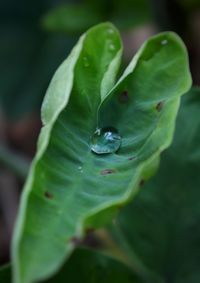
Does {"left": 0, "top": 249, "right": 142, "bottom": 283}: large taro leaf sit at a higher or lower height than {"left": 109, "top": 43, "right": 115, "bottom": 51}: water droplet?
lower

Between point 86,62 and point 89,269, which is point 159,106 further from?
point 89,269

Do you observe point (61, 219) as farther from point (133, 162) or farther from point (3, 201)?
point (3, 201)

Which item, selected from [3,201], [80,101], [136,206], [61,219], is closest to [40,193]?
[61,219]

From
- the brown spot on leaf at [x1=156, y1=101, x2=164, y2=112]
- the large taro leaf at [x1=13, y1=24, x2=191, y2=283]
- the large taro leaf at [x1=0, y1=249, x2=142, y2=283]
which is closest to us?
the large taro leaf at [x1=13, y1=24, x2=191, y2=283]

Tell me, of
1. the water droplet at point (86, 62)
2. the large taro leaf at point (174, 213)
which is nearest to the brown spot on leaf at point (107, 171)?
the water droplet at point (86, 62)

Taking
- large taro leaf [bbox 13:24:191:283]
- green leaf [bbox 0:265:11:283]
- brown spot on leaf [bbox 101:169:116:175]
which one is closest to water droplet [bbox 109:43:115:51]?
large taro leaf [bbox 13:24:191:283]

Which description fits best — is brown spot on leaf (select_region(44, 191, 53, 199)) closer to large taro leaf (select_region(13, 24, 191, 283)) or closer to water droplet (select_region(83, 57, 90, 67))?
large taro leaf (select_region(13, 24, 191, 283))
